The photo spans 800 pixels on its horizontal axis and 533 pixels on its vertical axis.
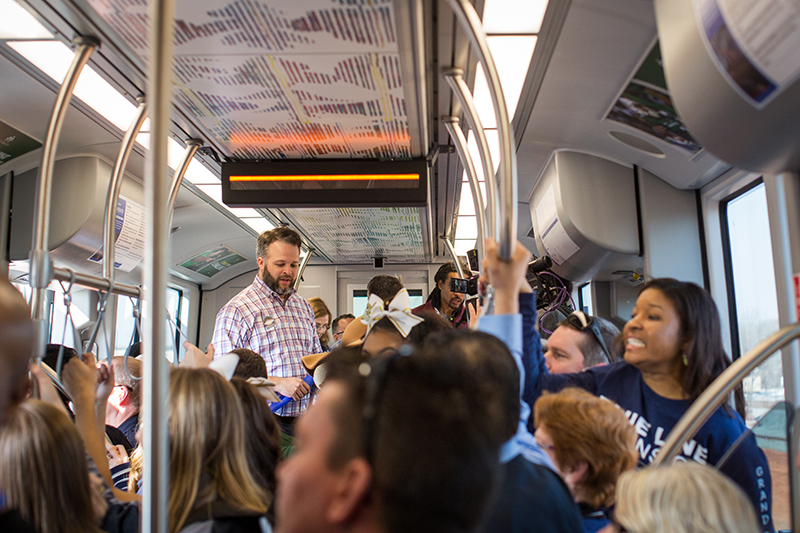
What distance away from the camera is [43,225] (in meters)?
2.27

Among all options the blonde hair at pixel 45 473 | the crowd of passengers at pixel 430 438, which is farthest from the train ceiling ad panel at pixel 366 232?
the blonde hair at pixel 45 473

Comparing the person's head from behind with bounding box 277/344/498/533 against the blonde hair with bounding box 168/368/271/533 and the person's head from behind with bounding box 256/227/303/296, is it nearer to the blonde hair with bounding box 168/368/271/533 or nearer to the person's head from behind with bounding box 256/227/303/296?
the blonde hair with bounding box 168/368/271/533

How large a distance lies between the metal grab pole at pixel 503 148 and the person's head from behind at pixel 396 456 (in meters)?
0.94

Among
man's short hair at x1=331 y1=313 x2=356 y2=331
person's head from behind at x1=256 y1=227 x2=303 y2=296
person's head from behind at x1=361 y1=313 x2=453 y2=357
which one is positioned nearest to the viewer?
person's head from behind at x1=361 y1=313 x2=453 y2=357

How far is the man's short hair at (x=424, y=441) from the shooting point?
Answer: 2.67 ft

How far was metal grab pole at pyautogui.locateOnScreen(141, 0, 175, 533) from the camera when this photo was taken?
4.07 ft

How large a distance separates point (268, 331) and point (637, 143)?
251 centimetres

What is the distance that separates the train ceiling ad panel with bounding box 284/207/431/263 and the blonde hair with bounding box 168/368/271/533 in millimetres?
3498

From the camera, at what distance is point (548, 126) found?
156 inches

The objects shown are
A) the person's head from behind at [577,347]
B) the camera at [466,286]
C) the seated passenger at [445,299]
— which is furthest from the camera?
the seated passenger at [445,299]

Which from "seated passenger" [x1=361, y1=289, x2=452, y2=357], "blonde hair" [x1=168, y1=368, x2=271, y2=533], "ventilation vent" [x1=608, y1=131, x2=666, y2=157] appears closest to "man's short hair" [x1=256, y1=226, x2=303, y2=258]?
"seated passenger" [x1=361, y1=289, x2=452, y2=357]

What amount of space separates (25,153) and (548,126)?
11.8ft

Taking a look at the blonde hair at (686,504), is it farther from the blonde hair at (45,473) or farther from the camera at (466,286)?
the camera at (466,286)

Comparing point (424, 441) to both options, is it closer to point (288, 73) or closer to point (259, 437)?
point (259, 437)
